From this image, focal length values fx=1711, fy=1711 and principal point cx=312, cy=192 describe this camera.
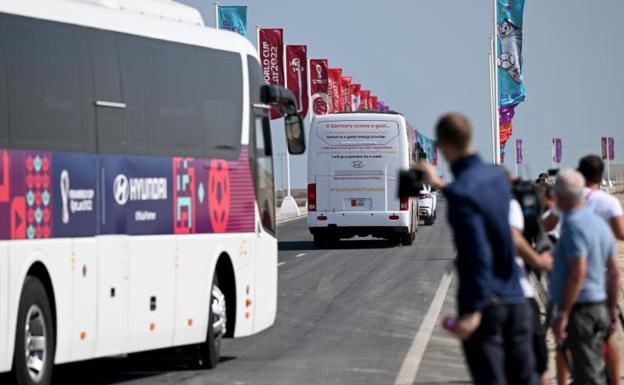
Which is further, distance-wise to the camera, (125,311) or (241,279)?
(241,279)

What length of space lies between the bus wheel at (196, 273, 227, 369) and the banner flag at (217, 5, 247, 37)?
38.9 m

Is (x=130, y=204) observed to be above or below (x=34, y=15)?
below

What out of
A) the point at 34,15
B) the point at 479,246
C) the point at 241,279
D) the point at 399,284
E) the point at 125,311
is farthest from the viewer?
the point at 399,284

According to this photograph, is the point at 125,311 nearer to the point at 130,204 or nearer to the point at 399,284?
the point at 130,204

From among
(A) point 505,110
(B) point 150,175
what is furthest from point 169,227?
(A) point 505,110

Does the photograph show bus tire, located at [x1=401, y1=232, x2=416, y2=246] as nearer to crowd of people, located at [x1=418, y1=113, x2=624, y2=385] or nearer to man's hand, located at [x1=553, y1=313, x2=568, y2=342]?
crowd of people, located at [x1=418, y1=113, x2=624, y2=385]

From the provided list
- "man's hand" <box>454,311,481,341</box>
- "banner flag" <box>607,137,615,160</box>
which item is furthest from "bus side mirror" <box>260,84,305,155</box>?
"banner flag" <box>607,137,615,160</box>

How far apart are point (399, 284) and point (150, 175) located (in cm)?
1390

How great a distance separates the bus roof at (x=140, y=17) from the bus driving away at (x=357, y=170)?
22.4 metres

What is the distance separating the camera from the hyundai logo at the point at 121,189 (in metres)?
14.2

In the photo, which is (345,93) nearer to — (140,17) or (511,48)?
(511,48)

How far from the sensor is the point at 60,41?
13.7m

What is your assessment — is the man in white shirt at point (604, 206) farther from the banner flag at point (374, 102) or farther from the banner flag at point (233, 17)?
the banner flag at point (374, 102)

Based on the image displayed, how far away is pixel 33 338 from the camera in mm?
13078
